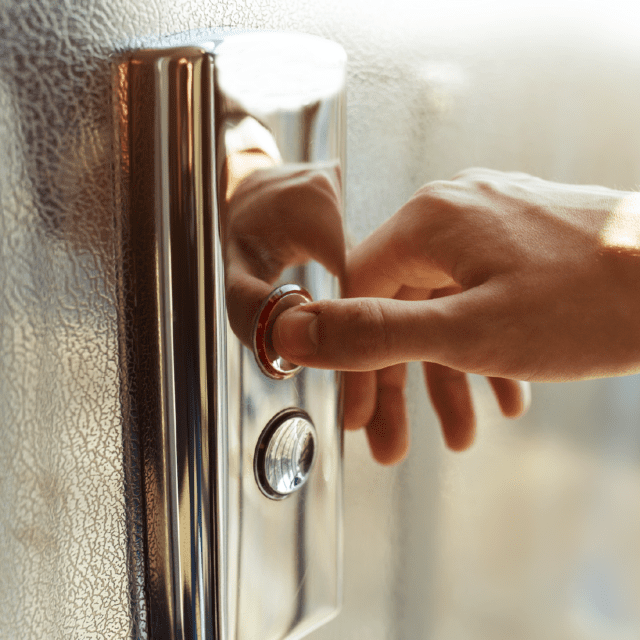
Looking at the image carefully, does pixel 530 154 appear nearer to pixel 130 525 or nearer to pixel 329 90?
pixel 329 90

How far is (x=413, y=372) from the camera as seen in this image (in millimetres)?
427

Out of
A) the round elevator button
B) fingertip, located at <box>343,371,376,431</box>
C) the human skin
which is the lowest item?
fingertip, located at <box>343,371,376,431</box>

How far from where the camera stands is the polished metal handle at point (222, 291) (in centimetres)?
24

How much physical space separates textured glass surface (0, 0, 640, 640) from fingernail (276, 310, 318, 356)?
2.7 inches

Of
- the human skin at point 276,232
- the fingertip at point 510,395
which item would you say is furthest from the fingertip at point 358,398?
the fingertip at point 510,395

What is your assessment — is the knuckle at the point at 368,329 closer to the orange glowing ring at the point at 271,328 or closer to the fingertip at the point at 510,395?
the orange glowing ring at the point at 271,328

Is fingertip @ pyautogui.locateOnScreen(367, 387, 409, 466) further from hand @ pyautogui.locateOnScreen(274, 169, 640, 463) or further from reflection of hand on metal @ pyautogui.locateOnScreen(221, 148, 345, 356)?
reflection of hand on metal @ pyautogui.locateOnScreen(221, 148, 345, 356)

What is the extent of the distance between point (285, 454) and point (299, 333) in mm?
63

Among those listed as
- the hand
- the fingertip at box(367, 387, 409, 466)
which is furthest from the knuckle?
the fingertip at box(367, 387, 409, 466)

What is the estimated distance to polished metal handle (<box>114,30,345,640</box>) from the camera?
9.3 inches

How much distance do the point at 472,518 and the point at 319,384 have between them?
229mm

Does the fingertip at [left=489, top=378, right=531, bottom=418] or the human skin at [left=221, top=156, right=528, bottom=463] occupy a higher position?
the human skin at [left=221, top=156, right=528, bottom=463]

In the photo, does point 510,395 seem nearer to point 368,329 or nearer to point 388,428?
point 388,428

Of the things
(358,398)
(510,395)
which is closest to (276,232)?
(358,398)
